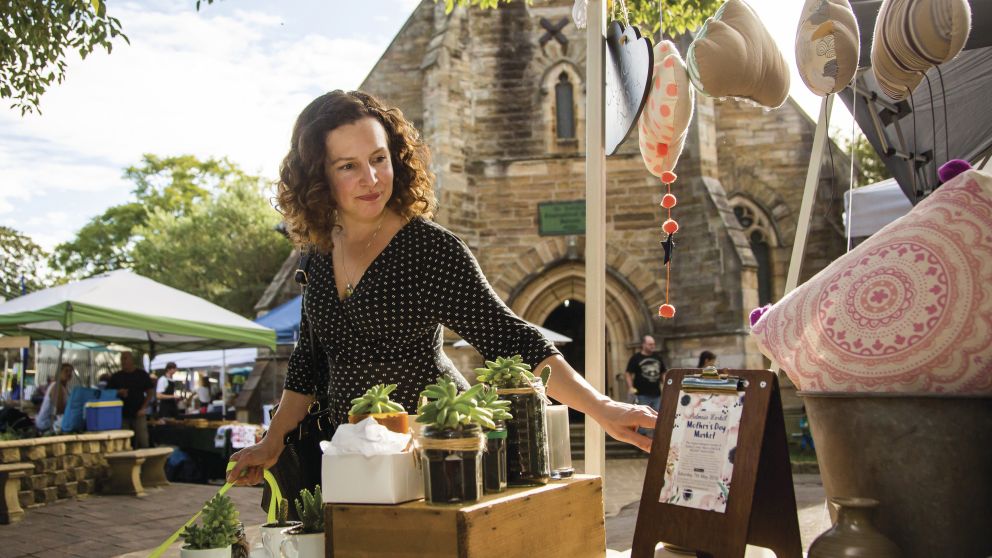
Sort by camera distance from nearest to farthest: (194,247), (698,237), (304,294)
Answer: (304,294) < (698,237) < (194,247)

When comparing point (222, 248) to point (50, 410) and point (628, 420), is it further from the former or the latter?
point (628, 420)

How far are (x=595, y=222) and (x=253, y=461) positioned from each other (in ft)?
3.86

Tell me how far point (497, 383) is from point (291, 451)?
0.80 metres

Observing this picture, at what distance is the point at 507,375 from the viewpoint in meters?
1.63

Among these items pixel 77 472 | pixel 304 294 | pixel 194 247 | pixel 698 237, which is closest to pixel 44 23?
pixel 304 294

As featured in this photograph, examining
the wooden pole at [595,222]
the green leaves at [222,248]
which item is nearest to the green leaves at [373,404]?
the wooden pole at [595,222]

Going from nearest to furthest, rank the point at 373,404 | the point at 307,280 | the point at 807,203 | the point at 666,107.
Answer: the point at 373,404
the point at 307,280
the point at 666,107
the point at 807,203

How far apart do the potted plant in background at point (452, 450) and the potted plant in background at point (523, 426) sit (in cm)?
20

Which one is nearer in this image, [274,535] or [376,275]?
[274,535]

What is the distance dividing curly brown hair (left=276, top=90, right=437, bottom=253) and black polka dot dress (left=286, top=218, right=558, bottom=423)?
0.16 meters

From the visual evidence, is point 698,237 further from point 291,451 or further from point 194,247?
point 194,247

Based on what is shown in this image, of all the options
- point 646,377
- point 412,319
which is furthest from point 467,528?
point 646,377

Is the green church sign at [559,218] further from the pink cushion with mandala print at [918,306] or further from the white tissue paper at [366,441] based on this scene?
the white tissue paper at [366,441]

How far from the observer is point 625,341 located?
1606 centimetres
